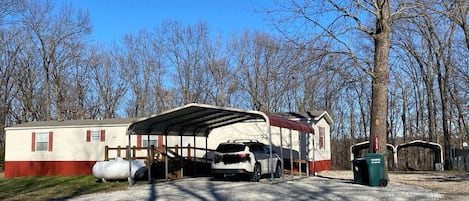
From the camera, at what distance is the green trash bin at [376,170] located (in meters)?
15.9

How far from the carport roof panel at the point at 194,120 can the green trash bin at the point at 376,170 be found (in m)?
3.03

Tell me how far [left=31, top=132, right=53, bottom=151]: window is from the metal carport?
34.0 ft

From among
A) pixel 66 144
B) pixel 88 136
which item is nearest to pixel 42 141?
pixel 66 144

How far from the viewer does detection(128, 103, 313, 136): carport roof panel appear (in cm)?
1650

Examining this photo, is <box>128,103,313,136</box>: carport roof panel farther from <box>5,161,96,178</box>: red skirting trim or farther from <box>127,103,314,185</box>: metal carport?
<box>5,161,96,178</box>: red skirting trim

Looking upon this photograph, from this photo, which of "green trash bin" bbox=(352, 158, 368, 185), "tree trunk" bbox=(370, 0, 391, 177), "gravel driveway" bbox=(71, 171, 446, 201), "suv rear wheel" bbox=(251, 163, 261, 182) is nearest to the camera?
"gravel driveway" bbox=(71, 171, 446, 201)

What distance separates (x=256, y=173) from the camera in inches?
682

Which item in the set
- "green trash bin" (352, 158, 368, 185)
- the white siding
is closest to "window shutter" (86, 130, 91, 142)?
the white siding

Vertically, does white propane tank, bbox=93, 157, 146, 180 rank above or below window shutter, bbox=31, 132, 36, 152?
below

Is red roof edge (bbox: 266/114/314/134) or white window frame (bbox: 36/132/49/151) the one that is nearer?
red roof edge (bbox: 266/114/314/134)

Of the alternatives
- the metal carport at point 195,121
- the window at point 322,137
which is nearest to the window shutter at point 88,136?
the metal carport at point 195,121

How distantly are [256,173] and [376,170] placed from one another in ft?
13.2

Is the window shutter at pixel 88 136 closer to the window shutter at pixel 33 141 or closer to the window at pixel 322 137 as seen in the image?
the window shutter at pixel 33 141

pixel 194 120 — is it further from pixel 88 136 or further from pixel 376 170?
pixel 88 136
